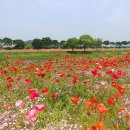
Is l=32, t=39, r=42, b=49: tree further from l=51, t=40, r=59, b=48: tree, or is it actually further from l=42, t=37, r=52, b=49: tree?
l=51, t=40, r=59, b=48: tree

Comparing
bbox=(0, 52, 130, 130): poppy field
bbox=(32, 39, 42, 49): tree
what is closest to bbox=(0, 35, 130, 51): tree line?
bbox=(32, 39, 42, 49): tree

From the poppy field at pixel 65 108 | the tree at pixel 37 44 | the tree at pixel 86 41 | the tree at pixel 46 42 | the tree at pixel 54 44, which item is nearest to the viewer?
the poppy field at pixel 65 108

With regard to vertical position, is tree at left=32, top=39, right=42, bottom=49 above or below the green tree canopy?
below

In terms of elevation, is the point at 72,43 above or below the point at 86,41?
below

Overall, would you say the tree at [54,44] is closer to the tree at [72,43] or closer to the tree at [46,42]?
the tree at [46,42]

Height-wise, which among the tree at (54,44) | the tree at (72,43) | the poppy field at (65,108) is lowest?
the tree at (54,44)

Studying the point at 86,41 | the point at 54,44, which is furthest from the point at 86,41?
the point at 54,44

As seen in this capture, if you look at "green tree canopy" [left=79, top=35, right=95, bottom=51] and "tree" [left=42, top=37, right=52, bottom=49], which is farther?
"tree" [left=42, top=37, right=52, bottom=49]

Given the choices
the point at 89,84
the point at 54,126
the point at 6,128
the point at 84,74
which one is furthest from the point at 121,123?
the point at 84,74

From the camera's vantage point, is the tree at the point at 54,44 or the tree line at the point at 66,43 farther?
the tree at the point at 54,44

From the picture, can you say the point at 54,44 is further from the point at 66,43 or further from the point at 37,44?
the point at 66,43

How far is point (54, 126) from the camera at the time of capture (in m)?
6.36

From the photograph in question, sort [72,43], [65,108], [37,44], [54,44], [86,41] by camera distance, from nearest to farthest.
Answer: [65,108], [86,41], [72,43], [37,44], [54,44]

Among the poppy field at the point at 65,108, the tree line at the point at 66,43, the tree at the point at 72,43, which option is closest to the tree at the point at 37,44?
the tree line at the point at 66,43
